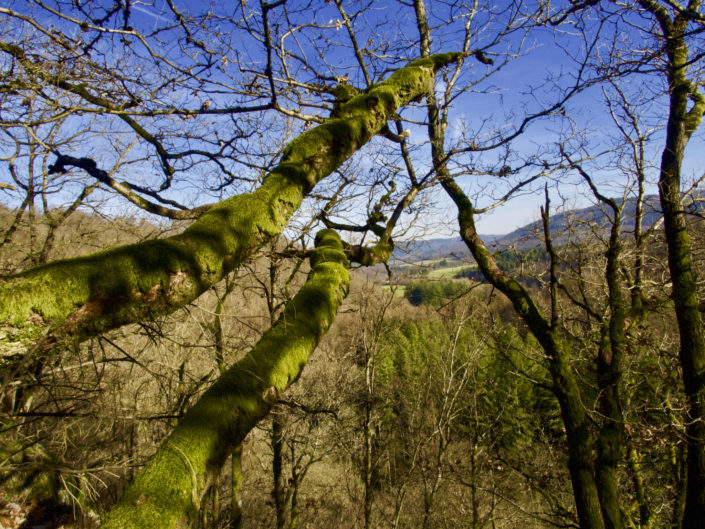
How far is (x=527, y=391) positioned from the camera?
62.2ft

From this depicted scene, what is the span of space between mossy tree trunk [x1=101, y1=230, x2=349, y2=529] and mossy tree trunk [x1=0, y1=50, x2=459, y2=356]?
0.60 meters

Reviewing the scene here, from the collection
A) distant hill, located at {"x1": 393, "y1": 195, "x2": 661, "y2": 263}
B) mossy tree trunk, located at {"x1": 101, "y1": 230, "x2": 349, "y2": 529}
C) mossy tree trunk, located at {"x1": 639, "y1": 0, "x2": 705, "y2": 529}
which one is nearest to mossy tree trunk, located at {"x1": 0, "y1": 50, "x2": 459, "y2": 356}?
mossy tree trunk, located at {"x1": 101, "y1": 230, "x2": 349, "y2": 529}

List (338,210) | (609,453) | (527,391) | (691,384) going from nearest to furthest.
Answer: (609,453) → (691,384) → (338,210) → (527,391)

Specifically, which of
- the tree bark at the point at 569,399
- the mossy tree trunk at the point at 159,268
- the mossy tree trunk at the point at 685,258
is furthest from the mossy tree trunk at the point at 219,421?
the mossy tree trunk at the point at 685,258

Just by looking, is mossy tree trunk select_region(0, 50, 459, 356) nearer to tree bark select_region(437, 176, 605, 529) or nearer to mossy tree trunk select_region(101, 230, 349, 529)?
mossy tree trunk select_region(101, 230, 349, 529)

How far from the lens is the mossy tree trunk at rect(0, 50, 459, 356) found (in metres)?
1.34

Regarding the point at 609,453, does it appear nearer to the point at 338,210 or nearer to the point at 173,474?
the point at 173,474

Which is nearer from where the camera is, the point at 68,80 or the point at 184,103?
the point at 68,80

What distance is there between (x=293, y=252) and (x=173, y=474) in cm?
306

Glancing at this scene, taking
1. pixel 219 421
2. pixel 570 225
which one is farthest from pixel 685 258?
pixel 219 421

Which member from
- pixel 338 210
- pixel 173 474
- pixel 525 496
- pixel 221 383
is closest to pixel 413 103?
pixel 338 210

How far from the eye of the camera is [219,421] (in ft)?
5.69

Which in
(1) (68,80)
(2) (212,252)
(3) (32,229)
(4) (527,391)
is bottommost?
(4) (527,391)

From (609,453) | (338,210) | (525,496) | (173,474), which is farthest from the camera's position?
(525,496)
